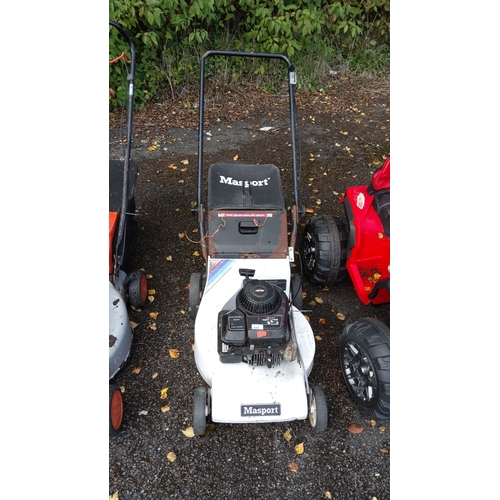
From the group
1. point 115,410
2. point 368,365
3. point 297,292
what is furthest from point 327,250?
point 115,410

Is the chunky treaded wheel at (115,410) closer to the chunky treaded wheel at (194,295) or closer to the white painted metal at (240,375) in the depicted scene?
the white painted metal at (240,375)

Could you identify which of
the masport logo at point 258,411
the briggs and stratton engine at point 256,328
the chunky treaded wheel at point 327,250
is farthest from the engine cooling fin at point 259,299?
the chunky treaded wheel at point 327,250

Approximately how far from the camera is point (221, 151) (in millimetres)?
5086

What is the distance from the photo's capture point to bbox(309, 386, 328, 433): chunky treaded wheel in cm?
244

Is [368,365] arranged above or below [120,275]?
below

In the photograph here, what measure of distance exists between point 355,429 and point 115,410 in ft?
4.58

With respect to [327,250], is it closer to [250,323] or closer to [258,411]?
[250,323]

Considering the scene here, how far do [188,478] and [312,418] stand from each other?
0.75 meters

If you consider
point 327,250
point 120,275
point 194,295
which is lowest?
point 194,295

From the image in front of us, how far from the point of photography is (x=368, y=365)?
2498 millimetres

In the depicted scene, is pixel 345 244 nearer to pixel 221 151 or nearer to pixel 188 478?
pixel 188 478

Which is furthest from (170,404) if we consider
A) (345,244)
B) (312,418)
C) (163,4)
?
(163,4)

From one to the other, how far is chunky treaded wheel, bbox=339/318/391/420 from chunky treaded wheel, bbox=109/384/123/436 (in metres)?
1.37

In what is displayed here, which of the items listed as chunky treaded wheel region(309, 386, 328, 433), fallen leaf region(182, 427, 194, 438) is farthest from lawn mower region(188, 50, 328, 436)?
fallen leaf region(182, 427, 194, 438)
